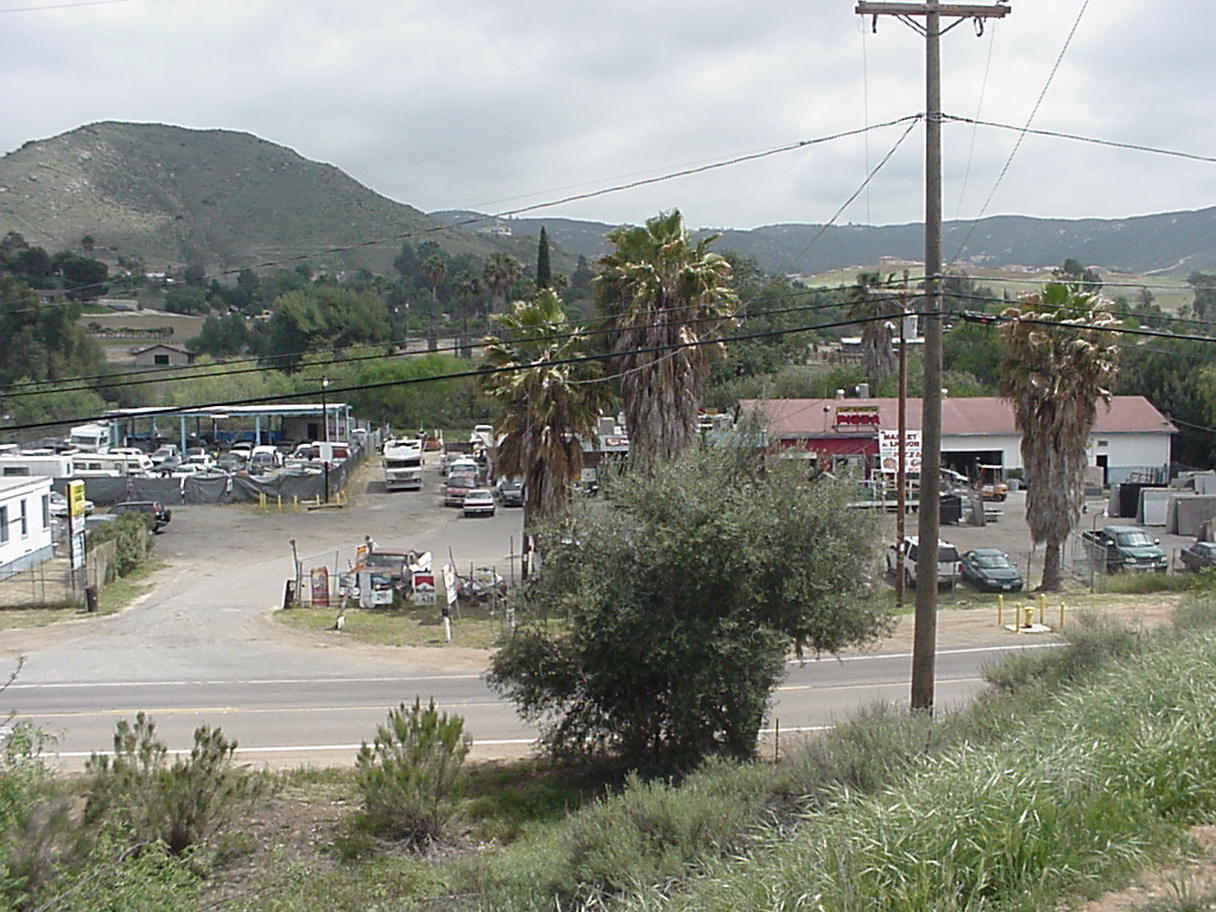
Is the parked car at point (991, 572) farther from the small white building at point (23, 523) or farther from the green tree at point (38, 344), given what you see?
the green tree at point (38, 344)

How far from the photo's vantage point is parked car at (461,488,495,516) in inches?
1870

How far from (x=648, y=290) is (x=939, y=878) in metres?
20.9

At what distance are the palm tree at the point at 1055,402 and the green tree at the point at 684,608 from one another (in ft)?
57.3

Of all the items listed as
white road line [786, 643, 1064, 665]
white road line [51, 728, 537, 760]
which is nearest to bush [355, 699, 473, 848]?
white road line [51, 728, 537, 760]

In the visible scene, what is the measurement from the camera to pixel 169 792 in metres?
12.3

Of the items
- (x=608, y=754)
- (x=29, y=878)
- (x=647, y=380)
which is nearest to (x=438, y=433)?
(x=647, y=380)

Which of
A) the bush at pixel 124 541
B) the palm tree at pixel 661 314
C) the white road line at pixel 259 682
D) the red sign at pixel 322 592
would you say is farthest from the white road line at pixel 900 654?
the bush at pixel 124 541

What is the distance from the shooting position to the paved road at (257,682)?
18109 millimetres

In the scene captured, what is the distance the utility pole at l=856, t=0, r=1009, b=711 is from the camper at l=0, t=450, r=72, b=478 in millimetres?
42949

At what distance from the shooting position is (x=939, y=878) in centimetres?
608

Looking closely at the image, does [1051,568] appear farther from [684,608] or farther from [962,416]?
[962,416]

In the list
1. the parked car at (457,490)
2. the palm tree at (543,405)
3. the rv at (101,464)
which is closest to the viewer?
the palm tree at (543,405)

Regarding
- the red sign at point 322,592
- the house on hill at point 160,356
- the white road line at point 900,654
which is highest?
the house on hill at point 160,356

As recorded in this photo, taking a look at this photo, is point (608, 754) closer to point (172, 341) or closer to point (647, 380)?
point (647, 380)
